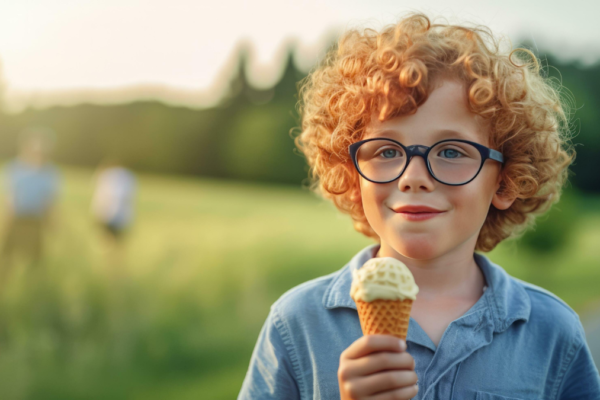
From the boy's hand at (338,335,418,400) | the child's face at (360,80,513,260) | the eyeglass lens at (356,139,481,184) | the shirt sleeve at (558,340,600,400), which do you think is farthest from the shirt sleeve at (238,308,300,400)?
the shirt sleeve at (558,340,600,400)

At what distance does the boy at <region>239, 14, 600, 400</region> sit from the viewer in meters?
1.28

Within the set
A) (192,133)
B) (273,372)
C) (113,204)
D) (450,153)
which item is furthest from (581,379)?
(192,133)

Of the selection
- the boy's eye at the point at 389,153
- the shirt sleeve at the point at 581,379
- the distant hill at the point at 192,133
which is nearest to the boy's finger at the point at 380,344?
the boy's eye at the point at 389,153

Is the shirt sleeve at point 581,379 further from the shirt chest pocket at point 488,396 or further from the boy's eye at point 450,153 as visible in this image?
the boy's eye at point 450,153

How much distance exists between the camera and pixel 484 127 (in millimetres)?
1370

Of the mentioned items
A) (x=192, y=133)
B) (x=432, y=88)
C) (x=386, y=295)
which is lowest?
(x=386, y=295)

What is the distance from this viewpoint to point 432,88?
1.31m

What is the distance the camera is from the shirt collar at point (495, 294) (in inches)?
55.2

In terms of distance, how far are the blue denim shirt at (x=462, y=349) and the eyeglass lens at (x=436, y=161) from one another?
0.40m

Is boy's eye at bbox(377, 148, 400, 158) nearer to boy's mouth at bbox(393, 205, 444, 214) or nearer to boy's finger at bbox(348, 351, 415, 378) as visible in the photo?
boy's mouth at bbox(393, 205, 444, 214)

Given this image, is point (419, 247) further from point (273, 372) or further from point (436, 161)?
point (273, 372)

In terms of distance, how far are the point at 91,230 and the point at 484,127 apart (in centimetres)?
421

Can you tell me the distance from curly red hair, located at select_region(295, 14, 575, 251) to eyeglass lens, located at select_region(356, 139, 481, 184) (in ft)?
0.31

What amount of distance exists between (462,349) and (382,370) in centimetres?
36
